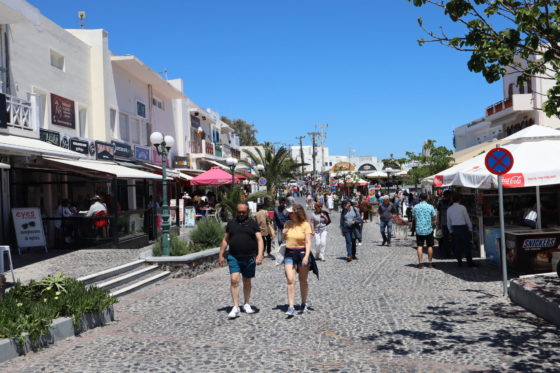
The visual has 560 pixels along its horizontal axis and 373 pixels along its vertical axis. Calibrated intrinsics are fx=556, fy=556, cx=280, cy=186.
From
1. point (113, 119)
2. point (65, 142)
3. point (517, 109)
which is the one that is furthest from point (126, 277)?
point (517, 109)

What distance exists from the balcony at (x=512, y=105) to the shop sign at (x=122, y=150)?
2026 centimetres

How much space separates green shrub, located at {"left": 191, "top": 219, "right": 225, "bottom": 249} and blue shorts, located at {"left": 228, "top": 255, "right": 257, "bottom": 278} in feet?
22.0

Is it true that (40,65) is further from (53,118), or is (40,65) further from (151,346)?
(151,346)

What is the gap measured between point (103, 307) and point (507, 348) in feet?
16.8

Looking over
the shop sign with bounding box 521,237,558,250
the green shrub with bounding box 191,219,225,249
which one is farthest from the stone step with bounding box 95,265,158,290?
the shop sign with bounding box 521,237,558,250

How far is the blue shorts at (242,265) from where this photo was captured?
25.5 feet

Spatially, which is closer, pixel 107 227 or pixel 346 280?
pixel 346 280

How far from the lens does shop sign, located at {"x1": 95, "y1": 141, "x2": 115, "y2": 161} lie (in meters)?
20.8

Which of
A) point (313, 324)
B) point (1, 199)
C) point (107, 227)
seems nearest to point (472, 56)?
point (313, 324)

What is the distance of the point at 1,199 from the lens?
1490 cm

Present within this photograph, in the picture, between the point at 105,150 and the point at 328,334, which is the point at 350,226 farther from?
the point at 105,150

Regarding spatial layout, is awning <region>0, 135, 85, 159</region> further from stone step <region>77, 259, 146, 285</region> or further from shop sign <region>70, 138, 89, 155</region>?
shop sign <region>70, 138, 89, 155</region>

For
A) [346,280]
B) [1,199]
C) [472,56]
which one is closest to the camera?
[472,56]

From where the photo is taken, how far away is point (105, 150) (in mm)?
21391
